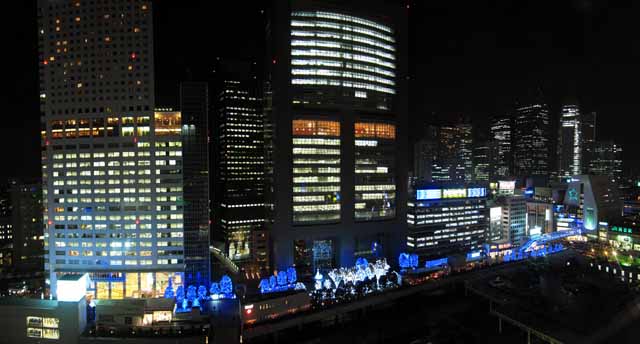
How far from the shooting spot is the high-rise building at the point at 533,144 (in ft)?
418

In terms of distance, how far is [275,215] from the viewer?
46188 millimetres

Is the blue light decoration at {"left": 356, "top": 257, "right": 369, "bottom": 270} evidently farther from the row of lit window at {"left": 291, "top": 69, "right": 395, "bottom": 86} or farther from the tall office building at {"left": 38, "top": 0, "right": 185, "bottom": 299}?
the row of lit window at {"left": 291, "top": 69, "right": 395, "bottom": 86}

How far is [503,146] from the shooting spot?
132 m

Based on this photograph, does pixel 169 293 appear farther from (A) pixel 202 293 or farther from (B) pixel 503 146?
(B) pixel 503 146

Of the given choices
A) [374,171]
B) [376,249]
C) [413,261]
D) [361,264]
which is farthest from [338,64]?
[413,261]

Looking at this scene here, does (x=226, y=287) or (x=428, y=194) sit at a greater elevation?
(x=428, y=194)

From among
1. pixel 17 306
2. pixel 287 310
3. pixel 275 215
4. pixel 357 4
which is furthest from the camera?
pixel 357 4

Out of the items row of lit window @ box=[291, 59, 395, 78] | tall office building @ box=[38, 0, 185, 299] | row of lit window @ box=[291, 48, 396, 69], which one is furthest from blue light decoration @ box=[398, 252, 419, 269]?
tall office building @ box=[38, 0, 185, 299]

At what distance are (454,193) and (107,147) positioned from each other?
4638 centimetres

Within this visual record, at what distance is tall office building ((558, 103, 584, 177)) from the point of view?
397 ft

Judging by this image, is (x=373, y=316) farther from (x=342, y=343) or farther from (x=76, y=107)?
(x=76, y=107)

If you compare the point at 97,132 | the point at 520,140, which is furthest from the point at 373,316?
the point at 520,140

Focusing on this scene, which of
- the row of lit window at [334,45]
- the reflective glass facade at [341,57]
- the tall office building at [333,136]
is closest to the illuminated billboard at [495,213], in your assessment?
the tall office building at [333,136]

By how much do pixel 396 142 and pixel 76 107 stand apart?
3826cm
